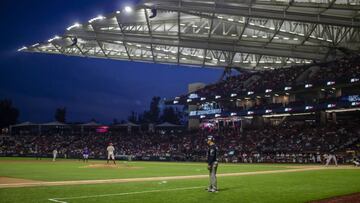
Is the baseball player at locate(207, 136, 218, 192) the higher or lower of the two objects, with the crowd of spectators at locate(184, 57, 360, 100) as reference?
lower

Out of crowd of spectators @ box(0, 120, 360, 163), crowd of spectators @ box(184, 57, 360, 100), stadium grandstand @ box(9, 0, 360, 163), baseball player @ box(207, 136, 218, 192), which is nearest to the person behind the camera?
baseball player @ box(207, 136, 218, 192)

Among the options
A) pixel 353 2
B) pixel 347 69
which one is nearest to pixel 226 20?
pixel 353 2

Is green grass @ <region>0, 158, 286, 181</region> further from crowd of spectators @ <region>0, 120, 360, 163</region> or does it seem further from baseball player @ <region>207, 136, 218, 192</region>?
crowd of spectators @ <region>0, 120, 360, 163</region>

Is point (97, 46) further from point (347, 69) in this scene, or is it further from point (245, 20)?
point (347, 69)

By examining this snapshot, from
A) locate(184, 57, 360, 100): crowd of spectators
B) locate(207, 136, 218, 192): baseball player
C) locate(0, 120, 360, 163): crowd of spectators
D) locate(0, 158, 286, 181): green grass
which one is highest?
locate(184, 57, 360, 100): crowd of spectators

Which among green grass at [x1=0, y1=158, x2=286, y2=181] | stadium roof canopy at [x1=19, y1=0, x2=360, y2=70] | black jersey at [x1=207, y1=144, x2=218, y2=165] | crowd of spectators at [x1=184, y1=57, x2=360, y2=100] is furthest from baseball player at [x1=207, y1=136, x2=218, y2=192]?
crowd of spectators at [x1=184, y1=57, x2=360, y2=100]

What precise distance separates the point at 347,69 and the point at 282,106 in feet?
37.5

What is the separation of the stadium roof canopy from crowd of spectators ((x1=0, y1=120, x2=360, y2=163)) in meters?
12.1

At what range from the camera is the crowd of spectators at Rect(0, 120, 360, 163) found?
52.2 m

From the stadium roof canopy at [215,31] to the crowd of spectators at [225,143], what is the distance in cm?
1209

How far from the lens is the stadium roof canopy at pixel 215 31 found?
149 feet

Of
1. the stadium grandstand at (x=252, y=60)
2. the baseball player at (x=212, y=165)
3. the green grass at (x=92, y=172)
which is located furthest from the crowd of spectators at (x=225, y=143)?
the baseball player at (x=212, y=165)

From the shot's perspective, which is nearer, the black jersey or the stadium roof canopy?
the black jersey

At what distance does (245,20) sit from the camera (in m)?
52.7
